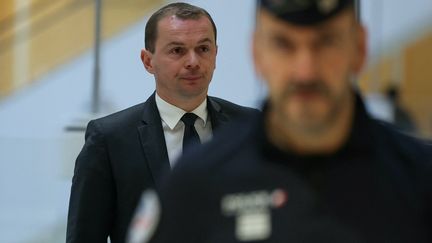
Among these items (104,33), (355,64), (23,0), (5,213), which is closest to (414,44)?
(104,33)

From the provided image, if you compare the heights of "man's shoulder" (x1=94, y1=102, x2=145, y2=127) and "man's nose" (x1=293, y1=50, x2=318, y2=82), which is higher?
"man's nose" (x1=293, y1=50, x2=318, y2=82)

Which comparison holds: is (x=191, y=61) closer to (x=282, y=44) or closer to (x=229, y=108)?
(x=229, y=108)

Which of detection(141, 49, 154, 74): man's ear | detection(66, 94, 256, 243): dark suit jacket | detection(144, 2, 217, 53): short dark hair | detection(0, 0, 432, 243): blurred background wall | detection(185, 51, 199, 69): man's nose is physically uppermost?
detection(144, 2, 217, 53): short dark hair

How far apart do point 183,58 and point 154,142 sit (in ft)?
0.89

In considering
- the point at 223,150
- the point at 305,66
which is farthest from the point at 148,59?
the point at 305,66

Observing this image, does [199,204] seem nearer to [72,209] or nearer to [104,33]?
[72,209]

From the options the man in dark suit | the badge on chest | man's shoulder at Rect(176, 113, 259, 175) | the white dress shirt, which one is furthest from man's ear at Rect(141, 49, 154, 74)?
the badge on chest

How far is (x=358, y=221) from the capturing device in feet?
3.75

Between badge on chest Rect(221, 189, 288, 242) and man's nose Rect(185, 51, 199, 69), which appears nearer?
badge on chest Rect(221, 189, 288, 242)

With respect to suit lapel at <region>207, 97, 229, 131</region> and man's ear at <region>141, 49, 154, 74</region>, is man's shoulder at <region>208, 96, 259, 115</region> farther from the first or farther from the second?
man's ear at <region>141, 49, 154, 74</region>

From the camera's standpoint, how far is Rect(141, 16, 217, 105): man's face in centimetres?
256

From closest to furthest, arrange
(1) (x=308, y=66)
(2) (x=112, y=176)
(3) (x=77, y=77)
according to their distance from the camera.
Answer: (1) (x=308, y=66) → (2) (x=112, y=176) → (3) (x=77, y=77)

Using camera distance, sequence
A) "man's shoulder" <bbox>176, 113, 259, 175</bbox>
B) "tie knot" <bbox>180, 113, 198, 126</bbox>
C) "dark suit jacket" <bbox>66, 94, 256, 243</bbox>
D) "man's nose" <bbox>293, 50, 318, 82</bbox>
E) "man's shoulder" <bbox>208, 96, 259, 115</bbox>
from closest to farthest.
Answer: "man's nose" <bbox>293, 50, 318, 82</bbox>
"man's shoulder" <bbox>176, 113, 259, 175</bbox>
"dark suit jacket" <bbox>66, 94, 256, 243</bbox>
"tie knot" <bbox>180, 113, 198, 126</bbox>
"man's shoulder" <bbox>208, 96, 259, 115</bbox>

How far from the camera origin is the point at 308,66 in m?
1.09
